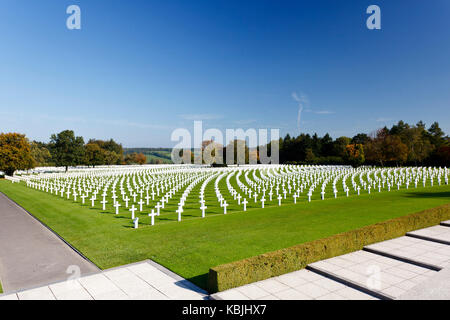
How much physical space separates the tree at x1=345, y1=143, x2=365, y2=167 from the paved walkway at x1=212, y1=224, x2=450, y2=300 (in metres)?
48.5

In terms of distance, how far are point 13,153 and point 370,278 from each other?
53.1 metres

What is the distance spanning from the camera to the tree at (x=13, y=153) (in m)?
43.8

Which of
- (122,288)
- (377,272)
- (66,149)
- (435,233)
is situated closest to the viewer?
(122,288)

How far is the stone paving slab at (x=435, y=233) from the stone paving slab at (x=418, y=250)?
320 mm

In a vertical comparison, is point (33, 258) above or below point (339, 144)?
below

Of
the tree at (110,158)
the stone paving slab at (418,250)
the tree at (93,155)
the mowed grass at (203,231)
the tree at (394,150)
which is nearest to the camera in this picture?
the stone paving slab at (418,250)

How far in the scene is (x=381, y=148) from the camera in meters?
59.3

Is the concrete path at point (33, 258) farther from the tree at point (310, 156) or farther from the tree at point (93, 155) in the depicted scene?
the tree at point (310, 156)

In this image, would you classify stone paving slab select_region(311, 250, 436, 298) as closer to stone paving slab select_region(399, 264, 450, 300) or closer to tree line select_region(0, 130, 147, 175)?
stone paving slab select_region(399, 264, 450, 300)

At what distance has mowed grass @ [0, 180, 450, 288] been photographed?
27.2ft

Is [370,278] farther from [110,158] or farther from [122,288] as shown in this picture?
[110,158]

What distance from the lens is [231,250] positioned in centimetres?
869

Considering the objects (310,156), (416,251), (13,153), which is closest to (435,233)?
(416,251)

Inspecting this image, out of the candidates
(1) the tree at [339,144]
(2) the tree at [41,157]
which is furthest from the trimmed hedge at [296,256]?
(2) the tree at [41,157]
